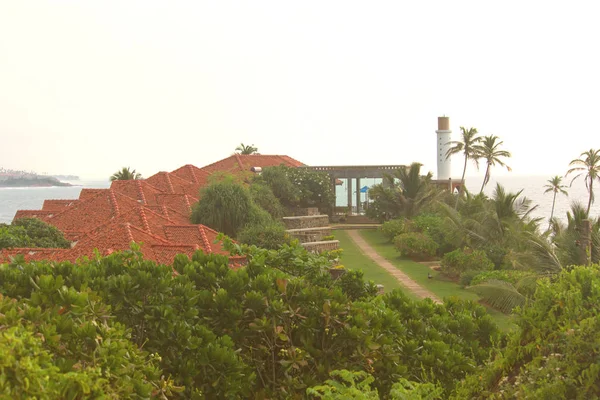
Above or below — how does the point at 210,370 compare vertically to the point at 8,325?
below

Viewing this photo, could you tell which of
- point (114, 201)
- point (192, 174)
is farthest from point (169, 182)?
point (114, 201)

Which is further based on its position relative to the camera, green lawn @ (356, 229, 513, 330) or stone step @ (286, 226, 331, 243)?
stone step @ (286, 226, 331, 243)

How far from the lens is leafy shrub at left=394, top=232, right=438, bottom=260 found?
3200 centimetres

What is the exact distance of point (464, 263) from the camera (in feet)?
85.6

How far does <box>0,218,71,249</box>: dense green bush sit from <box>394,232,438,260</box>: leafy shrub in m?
15.7

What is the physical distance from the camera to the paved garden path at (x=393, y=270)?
77.1 feet

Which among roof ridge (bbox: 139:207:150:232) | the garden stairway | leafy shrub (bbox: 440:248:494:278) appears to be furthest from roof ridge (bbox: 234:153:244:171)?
leafy shrub (bbox: 440:248:494:278)

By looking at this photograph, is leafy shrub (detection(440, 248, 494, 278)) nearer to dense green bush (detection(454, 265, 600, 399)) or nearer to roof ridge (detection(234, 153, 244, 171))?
→ dense green bush (detection(454, 265, 600, 399))

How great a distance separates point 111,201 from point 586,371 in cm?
2997

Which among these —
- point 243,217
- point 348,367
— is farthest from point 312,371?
point 243,217

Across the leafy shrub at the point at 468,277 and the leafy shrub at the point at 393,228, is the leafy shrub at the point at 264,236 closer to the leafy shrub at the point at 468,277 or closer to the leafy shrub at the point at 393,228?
the leafy shrub at the point at 468,277

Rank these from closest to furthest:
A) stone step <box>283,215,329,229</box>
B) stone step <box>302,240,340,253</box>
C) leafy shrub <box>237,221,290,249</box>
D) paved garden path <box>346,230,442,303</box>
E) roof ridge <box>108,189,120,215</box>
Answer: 1. paved garden path <box>346,230,442,303</box>
2. leafy shrub <box>237,221,290,249</box>
3. stone step <box>302,240,340,253</box>
4. roof ridge <box>108,189,120,215</box>
5. stone step <box>283,215,329,229</box>

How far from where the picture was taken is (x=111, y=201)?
3294cm

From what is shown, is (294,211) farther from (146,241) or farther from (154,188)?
(146,241)
